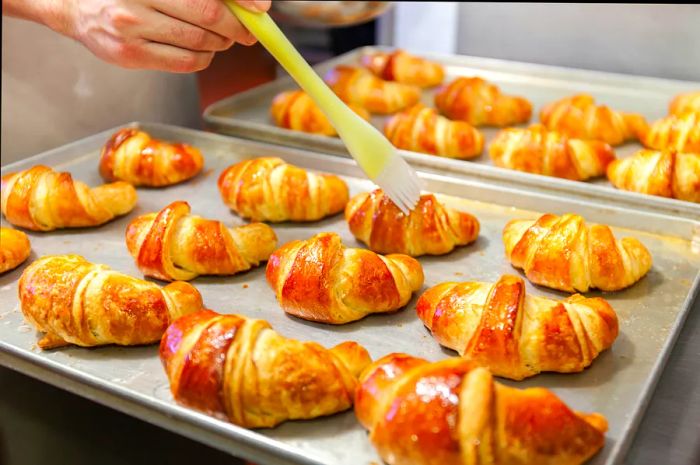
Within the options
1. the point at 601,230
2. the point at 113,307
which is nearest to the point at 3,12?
the point at 113,307

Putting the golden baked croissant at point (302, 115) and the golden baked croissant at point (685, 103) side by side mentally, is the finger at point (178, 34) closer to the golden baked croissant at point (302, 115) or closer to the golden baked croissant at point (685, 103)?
the golden baked croissant at point (302, 115)

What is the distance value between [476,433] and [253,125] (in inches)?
62.1

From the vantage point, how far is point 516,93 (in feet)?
8.94

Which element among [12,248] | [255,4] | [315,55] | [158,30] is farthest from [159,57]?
[315,55]

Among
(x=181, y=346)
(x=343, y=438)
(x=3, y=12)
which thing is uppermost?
(x=3, y=12)

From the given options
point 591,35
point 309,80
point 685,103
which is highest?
point 309,80

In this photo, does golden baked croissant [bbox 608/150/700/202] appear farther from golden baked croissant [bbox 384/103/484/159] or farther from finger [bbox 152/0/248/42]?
finger [bbox 152/0/248/42]

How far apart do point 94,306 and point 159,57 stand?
0.60m

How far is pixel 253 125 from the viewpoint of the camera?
94.6 inches

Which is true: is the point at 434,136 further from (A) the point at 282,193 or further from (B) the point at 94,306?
(B) the point at 94,306

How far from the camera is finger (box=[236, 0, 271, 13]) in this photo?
1.52m

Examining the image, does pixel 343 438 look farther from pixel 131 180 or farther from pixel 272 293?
pixel 131 180

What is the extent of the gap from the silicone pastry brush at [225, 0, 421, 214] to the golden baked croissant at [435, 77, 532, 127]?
2.58 feet

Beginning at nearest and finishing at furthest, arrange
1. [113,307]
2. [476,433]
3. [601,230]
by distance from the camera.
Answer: [476,433] → [113,307] → [601,230]
